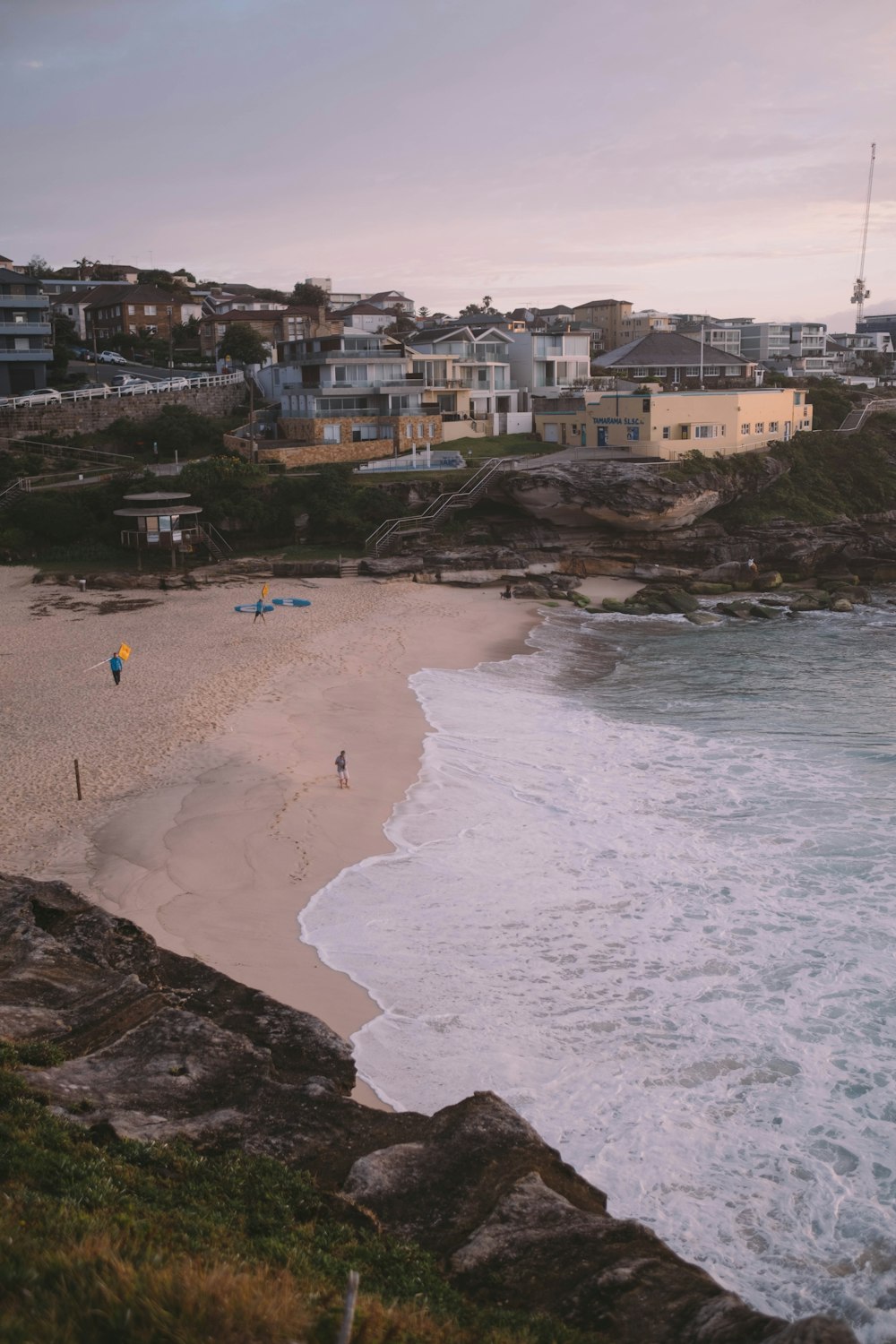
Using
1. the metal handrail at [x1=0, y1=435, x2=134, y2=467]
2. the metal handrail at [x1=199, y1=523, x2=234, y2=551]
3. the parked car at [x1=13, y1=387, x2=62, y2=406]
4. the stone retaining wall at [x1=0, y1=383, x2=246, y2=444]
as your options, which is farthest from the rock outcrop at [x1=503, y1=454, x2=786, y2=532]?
the parked car at [x1=13, y1=387, x2=62, y2=406]

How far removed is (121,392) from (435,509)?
67.4ft

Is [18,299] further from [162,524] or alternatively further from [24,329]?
[162,524]

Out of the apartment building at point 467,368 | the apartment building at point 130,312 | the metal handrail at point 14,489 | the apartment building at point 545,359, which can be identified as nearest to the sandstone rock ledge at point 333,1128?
the metal handrail at point 14,489

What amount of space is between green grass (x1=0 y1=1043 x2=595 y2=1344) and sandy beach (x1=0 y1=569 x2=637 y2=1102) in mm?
4658

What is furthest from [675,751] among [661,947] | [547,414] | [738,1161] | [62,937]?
[547,414]

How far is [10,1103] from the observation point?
8.57 m

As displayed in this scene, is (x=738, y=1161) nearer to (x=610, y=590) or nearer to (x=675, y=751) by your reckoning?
(x=675, y=751)

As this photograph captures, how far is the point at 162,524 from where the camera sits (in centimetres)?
3997

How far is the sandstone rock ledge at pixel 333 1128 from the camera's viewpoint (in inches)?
288

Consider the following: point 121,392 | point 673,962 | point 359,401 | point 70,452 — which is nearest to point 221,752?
point 673,962

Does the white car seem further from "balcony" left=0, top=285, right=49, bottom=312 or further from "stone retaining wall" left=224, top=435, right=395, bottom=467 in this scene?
"stone retaining wall" left=224, top=435, right=395, bottom=467

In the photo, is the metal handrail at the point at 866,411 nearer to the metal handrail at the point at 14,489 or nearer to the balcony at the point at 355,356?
the balcony at the point at 355,356

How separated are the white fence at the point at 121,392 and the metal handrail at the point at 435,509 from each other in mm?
19189

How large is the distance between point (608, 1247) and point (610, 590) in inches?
1335
